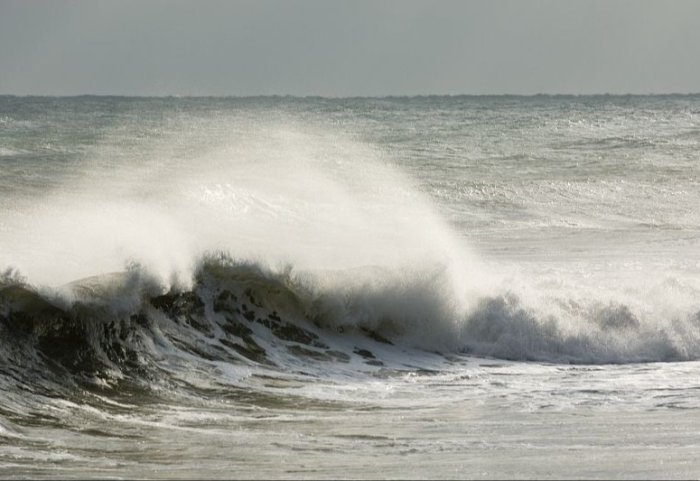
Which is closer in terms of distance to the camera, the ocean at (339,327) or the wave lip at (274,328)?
the ocean at (339,327)

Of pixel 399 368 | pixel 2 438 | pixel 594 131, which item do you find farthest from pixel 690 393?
pixel 594 131

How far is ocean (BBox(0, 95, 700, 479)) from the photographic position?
8.91 metres

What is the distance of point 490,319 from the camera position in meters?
14.8

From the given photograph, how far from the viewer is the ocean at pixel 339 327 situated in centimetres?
891

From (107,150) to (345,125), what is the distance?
474 inches

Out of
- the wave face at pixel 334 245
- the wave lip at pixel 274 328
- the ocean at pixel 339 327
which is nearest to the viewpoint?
the ocean at pixel 339 327

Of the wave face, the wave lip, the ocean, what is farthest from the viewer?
the wave face

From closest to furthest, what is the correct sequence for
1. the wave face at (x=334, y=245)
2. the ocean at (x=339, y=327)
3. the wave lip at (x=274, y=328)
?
1. the ocean at (x=339, y=327)
2. the wave lip at (x=274, y=328)
3. the wave face at (x=334, y=245)

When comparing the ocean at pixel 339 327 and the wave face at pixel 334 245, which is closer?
the ocean at pixel 339 327

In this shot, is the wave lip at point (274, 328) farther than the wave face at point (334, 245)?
No

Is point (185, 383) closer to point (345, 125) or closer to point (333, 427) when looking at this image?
point (333, 427)

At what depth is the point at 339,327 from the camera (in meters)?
14.3

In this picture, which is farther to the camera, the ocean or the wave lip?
the wave lip

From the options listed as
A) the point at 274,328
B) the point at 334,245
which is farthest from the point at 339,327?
the point at 334,245
